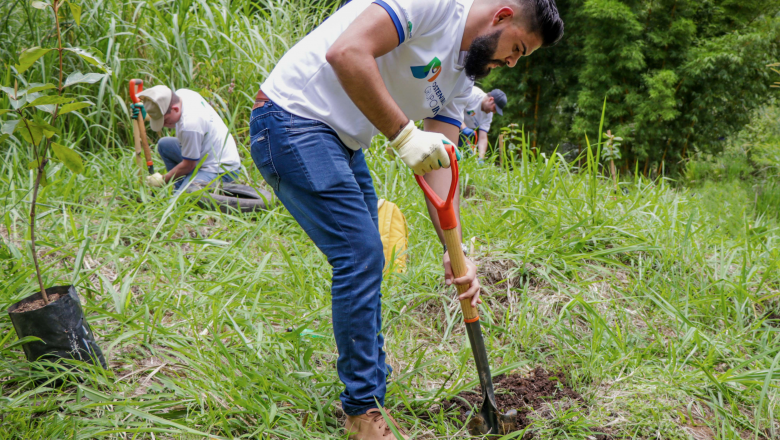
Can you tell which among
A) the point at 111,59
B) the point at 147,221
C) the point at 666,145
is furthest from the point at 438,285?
the point at 666,145

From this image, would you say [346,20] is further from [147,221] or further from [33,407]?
[147,221]

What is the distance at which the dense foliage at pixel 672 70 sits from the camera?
8.62 meters

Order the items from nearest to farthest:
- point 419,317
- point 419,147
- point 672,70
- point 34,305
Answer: point 419,147 < point 34,305 < point 419,317 < point 672,70

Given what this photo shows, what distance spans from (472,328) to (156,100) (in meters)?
3.02

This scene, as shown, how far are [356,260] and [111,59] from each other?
11.8ft

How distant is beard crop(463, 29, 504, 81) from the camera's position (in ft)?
4.83

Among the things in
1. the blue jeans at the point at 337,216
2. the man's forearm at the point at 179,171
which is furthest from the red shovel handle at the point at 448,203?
the man's forearm at the point at 179,171

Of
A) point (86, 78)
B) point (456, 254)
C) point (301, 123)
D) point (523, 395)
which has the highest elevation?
point (86, 78)

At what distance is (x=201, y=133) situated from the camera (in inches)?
150

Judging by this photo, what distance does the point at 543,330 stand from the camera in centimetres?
214

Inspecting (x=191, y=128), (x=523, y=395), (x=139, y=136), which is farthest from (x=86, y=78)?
(x=191, y=128)

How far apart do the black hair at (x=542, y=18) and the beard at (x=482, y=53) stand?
0.30ft

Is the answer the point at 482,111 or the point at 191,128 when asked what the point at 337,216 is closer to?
the point at 191,128

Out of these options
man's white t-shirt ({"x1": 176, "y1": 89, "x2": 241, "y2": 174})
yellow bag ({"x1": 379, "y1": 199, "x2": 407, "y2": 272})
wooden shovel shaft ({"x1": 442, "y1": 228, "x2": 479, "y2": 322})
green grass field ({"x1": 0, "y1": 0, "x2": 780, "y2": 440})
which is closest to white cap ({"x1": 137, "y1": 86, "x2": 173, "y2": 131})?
man's white t-shirt ({"x1": 176, "y1": 89, "x2": 241, "y2": 174})
